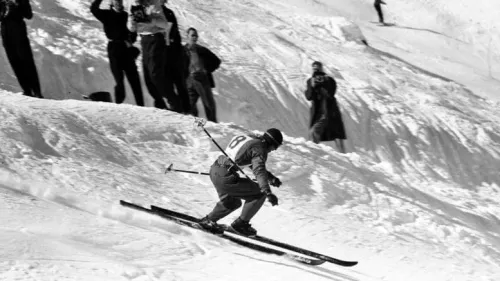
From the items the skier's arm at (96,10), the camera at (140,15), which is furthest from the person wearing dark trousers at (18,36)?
the camera at (140,15)

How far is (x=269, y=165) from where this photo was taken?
11789 mm

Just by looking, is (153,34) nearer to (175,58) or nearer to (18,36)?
(175,58)

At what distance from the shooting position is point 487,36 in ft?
94.6

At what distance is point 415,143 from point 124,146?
7.39 metres

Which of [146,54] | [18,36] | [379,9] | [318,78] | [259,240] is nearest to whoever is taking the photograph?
[259,240]

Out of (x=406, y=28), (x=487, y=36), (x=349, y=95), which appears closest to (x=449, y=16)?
(x=487, y=36)

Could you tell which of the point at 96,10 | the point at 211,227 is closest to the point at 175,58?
the point at 96,10

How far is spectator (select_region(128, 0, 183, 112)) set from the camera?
1148cm

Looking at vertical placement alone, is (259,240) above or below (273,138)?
below

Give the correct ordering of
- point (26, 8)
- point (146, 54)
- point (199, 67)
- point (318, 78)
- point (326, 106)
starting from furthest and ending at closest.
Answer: point (326, 106)
point (318, 78)
point (199, 67)
point (146, 54)
point (26, 8)

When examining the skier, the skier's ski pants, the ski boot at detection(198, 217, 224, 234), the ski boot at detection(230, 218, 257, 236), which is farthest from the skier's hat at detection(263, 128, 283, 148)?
the ski boot at detection(198, 217, 224, 234)

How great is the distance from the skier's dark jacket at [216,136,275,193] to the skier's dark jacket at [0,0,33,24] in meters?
3.70

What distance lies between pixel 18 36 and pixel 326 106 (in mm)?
4692

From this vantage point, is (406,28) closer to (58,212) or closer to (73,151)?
(73,151)
